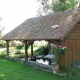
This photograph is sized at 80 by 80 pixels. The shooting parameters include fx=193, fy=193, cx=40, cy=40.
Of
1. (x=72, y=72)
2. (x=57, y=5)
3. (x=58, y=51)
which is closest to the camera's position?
(x=72, y=72)

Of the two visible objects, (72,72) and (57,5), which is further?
(57,5)

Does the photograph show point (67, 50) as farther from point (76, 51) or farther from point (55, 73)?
point (55, 73)

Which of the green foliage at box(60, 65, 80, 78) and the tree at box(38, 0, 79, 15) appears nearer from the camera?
the green foliage at box(60, 65, 80, 78)

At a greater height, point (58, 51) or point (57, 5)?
point (57, 5)

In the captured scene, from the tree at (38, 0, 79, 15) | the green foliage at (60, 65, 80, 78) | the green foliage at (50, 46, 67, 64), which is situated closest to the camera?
the green foliage at (60, 65, 80, 78)

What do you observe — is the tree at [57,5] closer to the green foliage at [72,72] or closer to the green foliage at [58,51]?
the green foliage at [58,51]

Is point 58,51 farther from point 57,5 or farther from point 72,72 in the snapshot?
point 57,5

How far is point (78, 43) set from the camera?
14.5 meters

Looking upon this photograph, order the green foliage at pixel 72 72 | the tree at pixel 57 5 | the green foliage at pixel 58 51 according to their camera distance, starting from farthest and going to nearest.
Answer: the tree at pixel 57 5, the green foliage at pixel 58 51, the green foliage at pixel 72 72

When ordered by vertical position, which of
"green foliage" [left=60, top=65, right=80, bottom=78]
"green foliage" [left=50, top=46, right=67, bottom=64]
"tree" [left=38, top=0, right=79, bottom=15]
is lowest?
"green foliage" [left=60, top=65, right=80, bottom=78]

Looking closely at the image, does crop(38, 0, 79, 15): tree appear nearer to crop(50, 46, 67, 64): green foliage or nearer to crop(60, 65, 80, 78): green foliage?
crop(50, 46, 67, 64): green foliage

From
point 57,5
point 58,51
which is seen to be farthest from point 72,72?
point 57,5

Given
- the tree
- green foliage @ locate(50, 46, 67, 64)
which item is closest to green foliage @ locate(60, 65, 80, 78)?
green foliage @ locate(50, 46, 67, 64)

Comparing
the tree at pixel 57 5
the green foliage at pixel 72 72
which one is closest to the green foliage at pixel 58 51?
the green foliage at pixel 72 72
